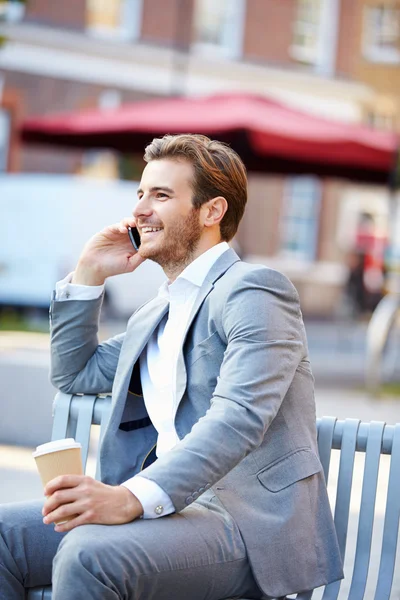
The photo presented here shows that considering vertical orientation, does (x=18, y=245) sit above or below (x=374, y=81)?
below

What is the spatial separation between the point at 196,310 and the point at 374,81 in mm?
24980

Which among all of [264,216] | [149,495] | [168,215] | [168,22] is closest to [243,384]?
[149,495]

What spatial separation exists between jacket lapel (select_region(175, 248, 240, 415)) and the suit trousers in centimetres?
28

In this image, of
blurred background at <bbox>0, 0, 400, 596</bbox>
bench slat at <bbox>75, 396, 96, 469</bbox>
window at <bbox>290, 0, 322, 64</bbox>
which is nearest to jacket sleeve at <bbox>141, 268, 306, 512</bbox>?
bench slat at <bbox>75, 396, 96, 469</bbox>

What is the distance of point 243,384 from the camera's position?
2518 millimetres

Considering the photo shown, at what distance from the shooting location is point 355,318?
1806cm

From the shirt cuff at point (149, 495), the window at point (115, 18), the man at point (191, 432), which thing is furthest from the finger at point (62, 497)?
the window at point (115, 18)

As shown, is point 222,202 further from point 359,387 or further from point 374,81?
point 374,81

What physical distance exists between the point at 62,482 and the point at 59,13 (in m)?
18.8

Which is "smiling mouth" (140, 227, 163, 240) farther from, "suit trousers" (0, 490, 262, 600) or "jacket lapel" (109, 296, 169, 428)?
"suit trousers" (0, 490, 262, 600)

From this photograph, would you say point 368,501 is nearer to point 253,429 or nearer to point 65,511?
point 253,429

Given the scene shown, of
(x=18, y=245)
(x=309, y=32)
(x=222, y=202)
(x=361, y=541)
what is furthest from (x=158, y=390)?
(x=309, y=32)

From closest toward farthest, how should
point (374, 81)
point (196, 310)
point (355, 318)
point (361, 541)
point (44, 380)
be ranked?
point (196, 310)
point (361, 541)
point (44, 380)
point (355, 318)
point (374, 81)

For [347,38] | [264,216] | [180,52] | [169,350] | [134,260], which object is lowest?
[264,216]
